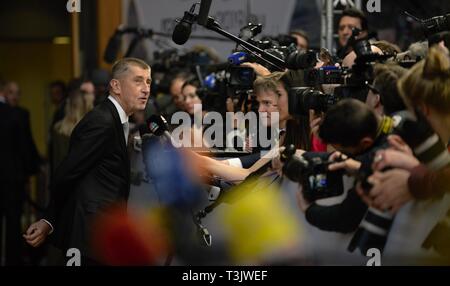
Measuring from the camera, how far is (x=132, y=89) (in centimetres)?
562

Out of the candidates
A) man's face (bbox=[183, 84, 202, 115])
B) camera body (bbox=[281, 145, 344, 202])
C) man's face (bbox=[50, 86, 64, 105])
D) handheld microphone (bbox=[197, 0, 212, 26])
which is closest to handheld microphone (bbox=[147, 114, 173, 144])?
handheld microphone (bbox=[197, 0, 212, 26])

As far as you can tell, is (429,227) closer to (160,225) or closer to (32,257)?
(160,225)

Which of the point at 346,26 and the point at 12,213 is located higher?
the point at 346,26

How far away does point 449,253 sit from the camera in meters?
4.17

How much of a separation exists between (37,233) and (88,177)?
389 mm

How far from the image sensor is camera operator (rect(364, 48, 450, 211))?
12.7 ft

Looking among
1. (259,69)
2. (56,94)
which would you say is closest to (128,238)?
(259,69)

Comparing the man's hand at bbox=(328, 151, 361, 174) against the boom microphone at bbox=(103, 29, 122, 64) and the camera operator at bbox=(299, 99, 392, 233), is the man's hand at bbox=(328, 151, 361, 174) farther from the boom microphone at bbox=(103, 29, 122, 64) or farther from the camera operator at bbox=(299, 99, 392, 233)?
the boom microphone at bbox=(103, 29, 122, 64)

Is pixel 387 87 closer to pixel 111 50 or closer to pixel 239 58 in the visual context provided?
pixel 239 58

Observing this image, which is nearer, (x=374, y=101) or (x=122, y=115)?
(x=374, y=101)

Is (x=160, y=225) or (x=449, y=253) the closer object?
(x=449, y=253)

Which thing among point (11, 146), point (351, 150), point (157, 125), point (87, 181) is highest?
point (351, 150)
